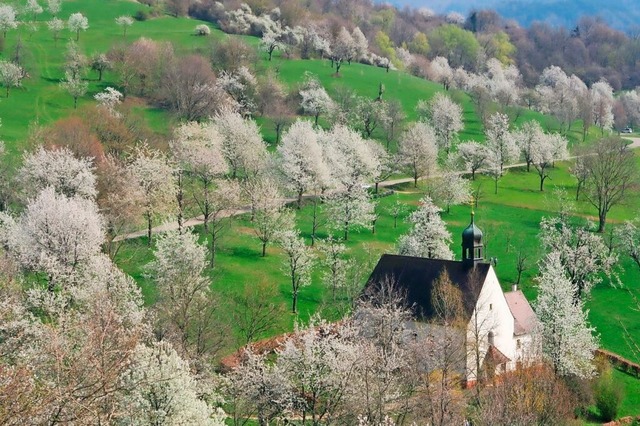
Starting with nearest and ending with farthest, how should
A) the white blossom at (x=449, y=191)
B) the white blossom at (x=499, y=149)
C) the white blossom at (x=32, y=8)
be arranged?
the white blossom at (x=449, y=191)
the white blossom at (x=499, y=149)
the white blossom at (x=32, y=8)

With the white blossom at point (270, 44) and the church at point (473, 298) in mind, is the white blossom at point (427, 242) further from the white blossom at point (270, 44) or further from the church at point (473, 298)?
the white blossom at point (270, 44)

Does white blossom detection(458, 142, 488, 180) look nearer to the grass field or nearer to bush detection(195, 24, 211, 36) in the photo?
the grass field

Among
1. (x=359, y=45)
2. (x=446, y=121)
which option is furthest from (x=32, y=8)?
(x=446, y=121)

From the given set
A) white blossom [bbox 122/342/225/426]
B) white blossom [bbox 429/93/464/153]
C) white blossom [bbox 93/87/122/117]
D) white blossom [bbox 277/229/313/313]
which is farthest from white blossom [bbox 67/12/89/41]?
white blossom [bbox 122/342/225/426]

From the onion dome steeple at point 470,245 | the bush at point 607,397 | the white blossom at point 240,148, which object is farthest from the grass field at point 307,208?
the onion dome steeple at point 470,245

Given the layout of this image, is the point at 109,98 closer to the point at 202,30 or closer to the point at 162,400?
the point at 202,30
